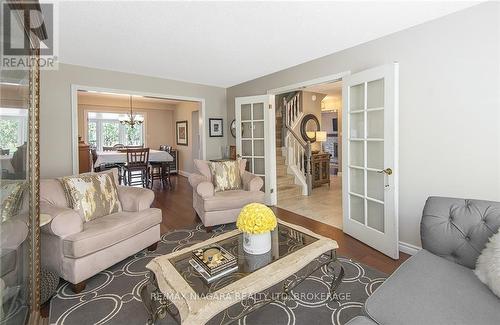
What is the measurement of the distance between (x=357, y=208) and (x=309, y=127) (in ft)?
12.8

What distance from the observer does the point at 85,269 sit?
1.97m

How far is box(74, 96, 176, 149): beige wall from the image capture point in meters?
7.34

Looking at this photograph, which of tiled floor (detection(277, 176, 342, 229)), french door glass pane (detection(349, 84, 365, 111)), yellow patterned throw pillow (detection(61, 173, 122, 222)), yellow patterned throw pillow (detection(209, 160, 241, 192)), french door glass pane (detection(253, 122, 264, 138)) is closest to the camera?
yellow patterned throw pillow (detection(61, 173, 122, 222))

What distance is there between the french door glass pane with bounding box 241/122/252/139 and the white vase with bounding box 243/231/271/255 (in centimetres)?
305

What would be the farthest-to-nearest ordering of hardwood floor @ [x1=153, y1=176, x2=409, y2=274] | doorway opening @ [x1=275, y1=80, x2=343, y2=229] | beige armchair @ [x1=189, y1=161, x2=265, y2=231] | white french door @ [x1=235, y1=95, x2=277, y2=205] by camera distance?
doorway opening @ [x1=275, y1=80, x2=343, y2=229] → white french door @ [x1=235, y1=95, x2=277, y2=205] → beige armchair @ [x1=189, y1=161, x2=265, y2=231] → hardwood floor @ [x1=153, y1=176, x2=409, y2=274]

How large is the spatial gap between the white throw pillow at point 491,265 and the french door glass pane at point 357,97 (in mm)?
1780

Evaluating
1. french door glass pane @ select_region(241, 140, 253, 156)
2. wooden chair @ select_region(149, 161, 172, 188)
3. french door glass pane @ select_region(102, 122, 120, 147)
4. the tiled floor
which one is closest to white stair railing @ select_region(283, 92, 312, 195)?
the tiled floor

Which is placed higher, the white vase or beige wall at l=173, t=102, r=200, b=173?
beige wall at l=173, t=102, r=200, b=173

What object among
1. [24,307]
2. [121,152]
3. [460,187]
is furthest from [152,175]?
[460,187]

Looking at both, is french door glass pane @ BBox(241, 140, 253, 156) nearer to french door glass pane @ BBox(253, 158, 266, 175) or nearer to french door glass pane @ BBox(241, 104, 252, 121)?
french door glass pane @ BBox(253, 158, 266, 175)

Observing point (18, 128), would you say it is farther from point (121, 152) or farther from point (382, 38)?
point (121, 152)

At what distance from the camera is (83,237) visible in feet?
6.40

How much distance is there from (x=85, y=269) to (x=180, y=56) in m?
2.63

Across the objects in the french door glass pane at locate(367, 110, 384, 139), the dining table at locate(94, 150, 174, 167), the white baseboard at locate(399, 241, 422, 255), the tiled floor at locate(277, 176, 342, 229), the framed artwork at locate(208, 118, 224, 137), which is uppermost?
the framed artwork at locate(208, 118, 224, 137)
